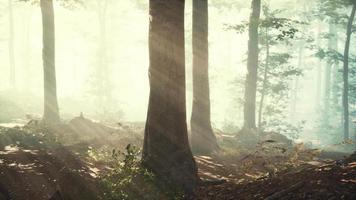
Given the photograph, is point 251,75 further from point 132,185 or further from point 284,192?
point 284,192

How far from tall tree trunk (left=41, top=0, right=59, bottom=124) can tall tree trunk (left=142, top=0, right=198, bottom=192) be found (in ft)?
44.0

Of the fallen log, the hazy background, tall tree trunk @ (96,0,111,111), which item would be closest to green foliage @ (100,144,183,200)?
the fallen log

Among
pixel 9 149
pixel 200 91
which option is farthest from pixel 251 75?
pixel 9 149

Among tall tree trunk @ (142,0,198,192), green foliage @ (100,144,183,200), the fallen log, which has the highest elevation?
tall tree trunk @ (142,0,198,192)

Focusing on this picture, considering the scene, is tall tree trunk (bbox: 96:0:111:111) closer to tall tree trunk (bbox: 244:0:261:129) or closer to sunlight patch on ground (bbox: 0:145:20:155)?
tall tree trunk (bbox: 244:0:261:129)

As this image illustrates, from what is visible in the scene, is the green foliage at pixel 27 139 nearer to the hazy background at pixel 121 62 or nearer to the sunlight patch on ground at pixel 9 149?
the sunlight patch on ground at pixel 9 149

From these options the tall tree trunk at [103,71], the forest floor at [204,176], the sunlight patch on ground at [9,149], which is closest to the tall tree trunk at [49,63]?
the forest floor at [204,176]

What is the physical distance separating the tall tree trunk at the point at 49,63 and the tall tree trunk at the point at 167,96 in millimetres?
13414

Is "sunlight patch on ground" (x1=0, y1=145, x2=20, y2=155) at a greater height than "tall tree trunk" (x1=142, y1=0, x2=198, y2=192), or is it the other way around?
"tall tree trunk" (x1=142, y1=0, x2=198, y2=192)

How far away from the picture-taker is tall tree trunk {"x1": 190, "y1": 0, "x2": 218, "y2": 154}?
49.8 ft

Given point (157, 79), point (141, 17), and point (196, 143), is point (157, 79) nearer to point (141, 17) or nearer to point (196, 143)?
point (196, 143)

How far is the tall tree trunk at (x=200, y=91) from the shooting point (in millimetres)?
15180

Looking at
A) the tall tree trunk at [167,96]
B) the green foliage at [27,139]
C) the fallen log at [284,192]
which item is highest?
the tall tree trunk at [167,96]

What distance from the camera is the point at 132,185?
7.70 metres
